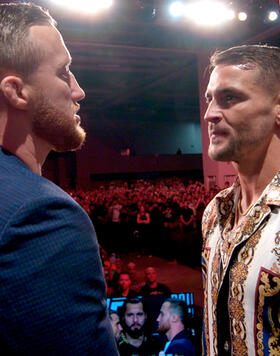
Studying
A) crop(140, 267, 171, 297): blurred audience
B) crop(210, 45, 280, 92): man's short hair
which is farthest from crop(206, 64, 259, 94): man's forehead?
crop(140, 267, 171, 297): blurred audience

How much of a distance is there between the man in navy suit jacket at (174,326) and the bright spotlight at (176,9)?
4.72 meters

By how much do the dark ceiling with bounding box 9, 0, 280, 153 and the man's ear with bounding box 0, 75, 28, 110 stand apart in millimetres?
4984

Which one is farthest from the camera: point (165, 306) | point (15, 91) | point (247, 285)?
point (165, 306)

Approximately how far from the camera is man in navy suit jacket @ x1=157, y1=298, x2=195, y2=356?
2.61 meters

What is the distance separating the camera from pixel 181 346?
2.71 m

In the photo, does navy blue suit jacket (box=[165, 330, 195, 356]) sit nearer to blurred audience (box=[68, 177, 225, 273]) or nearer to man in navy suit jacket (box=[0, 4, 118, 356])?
man in navy suit jacket (box=[0, 4, 118, 356])

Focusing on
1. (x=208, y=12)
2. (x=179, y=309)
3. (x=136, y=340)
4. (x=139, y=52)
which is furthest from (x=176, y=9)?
(x=136, y=340)

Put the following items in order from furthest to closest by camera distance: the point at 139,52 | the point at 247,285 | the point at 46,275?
1. the point at 139,52
2. the point at 247,285
3. the point at 46,275

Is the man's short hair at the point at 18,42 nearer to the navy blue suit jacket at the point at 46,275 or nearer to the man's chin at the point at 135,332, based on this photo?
the navy blue suit jacket at the point at 46,275

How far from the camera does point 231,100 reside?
1.22m

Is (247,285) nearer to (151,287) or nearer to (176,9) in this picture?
(151,287)

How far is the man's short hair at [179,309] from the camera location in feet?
8.62

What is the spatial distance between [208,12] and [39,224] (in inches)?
241

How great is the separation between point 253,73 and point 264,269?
0.64m
